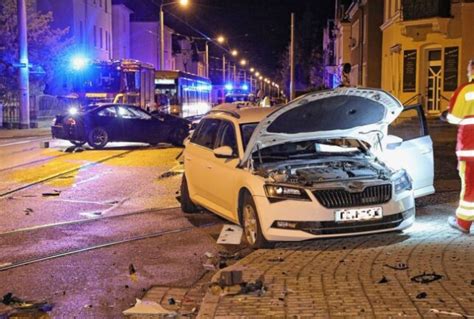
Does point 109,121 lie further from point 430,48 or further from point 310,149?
point 430,48

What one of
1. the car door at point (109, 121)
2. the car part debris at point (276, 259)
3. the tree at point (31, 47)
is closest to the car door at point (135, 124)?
the car door at point (109, 121)

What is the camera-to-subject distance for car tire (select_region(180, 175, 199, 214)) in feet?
33.4

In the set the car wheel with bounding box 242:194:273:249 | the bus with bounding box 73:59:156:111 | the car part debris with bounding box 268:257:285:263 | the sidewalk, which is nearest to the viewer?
the car part debris with bounding box 268:257:285:263

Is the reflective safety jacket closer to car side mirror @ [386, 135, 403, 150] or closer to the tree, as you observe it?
car side mirror @ [386, 135, 403, 150]

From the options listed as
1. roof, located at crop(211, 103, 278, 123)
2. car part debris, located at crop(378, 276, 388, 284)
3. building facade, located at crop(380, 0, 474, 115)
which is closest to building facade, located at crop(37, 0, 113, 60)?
building facade, located at crop(380, 0, 474, 115)

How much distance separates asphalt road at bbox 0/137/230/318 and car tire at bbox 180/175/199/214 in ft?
0.46

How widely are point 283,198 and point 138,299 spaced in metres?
2.09

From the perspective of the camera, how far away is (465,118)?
7793 mm

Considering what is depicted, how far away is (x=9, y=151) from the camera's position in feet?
71.2

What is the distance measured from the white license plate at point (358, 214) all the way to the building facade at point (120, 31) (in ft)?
Result: 190

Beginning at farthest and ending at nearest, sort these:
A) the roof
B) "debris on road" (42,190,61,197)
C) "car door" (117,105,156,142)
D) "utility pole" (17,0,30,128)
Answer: "utility pole" (17,0,30,128), "car door" (117,105,156,142), "debris on road" (42,190,61,197), the roof

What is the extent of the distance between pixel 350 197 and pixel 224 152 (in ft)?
5.72

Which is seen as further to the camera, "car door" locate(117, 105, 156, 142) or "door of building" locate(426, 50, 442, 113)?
"door of building" locate(426, 50, 442, 113)

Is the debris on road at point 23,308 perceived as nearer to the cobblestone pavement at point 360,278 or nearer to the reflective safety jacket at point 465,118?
the cobblestone pavement at point 360,278
